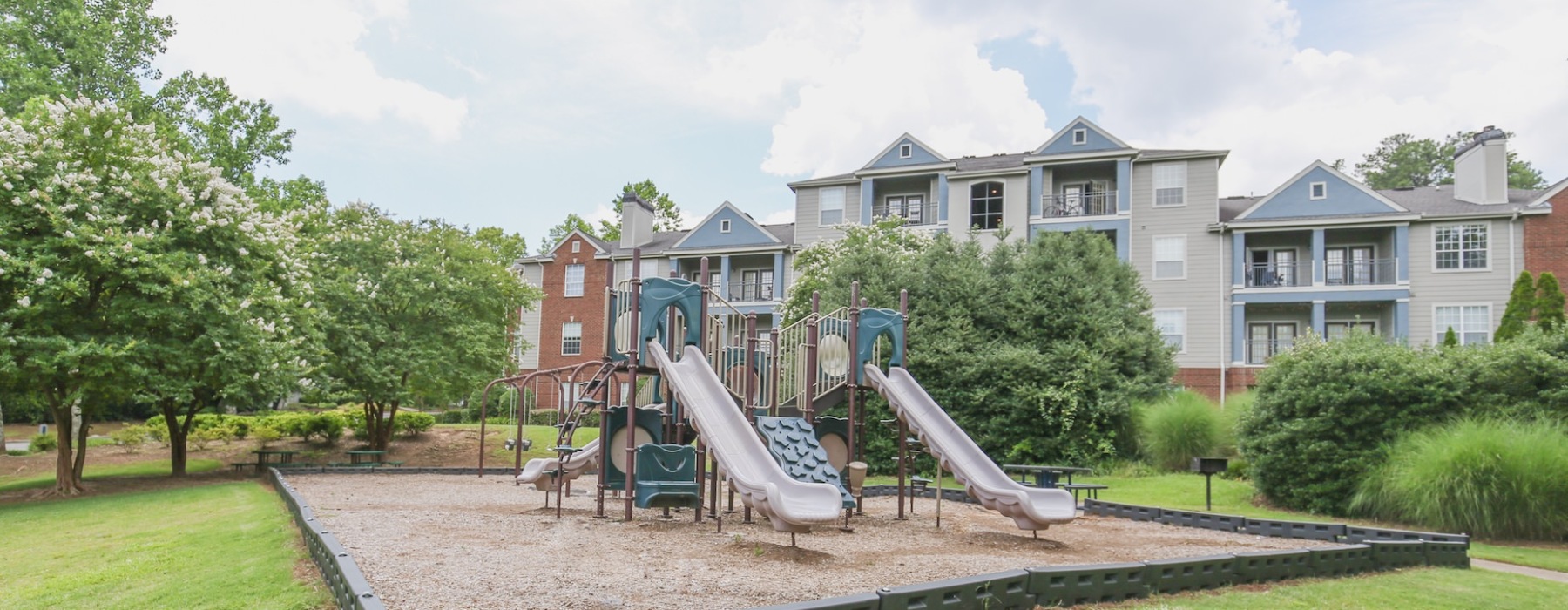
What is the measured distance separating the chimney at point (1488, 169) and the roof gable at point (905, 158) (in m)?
16.5

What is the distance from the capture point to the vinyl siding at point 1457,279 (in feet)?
93.7

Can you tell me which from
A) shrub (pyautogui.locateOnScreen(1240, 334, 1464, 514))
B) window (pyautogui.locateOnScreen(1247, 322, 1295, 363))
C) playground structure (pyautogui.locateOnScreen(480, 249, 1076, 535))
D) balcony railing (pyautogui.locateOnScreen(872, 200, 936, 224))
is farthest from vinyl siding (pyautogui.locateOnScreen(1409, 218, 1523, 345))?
playground structure (pyautogui.locateOnScreen(480, 249, 1076, 535))

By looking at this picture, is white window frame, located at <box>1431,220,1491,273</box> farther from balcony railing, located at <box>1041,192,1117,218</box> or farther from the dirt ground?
the dirt ground

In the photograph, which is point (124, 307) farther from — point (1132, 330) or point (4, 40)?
point (1132, 330)

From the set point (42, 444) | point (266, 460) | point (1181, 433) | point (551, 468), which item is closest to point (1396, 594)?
point (551, 468)

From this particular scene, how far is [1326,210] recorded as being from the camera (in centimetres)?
3031

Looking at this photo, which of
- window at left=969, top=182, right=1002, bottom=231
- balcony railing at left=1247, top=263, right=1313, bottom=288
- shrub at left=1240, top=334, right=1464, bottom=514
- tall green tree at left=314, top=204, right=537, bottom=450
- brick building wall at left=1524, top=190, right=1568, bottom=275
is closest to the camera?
shrub at left=1240, top=334, right=1464, bottom=514

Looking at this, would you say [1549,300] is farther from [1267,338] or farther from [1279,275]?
[1267,338]

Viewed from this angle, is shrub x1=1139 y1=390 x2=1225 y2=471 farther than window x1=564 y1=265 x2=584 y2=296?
No

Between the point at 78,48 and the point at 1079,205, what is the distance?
2975 cm

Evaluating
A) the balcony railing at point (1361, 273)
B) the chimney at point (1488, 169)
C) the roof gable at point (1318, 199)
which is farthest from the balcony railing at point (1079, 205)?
the chimney at point (1488, 169)

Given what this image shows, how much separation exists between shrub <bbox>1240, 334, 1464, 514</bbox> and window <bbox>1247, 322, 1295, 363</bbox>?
18649 millimetres

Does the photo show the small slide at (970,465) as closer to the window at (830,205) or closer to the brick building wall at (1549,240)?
the window at (830,205)

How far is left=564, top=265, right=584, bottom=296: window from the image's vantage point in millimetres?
40125
